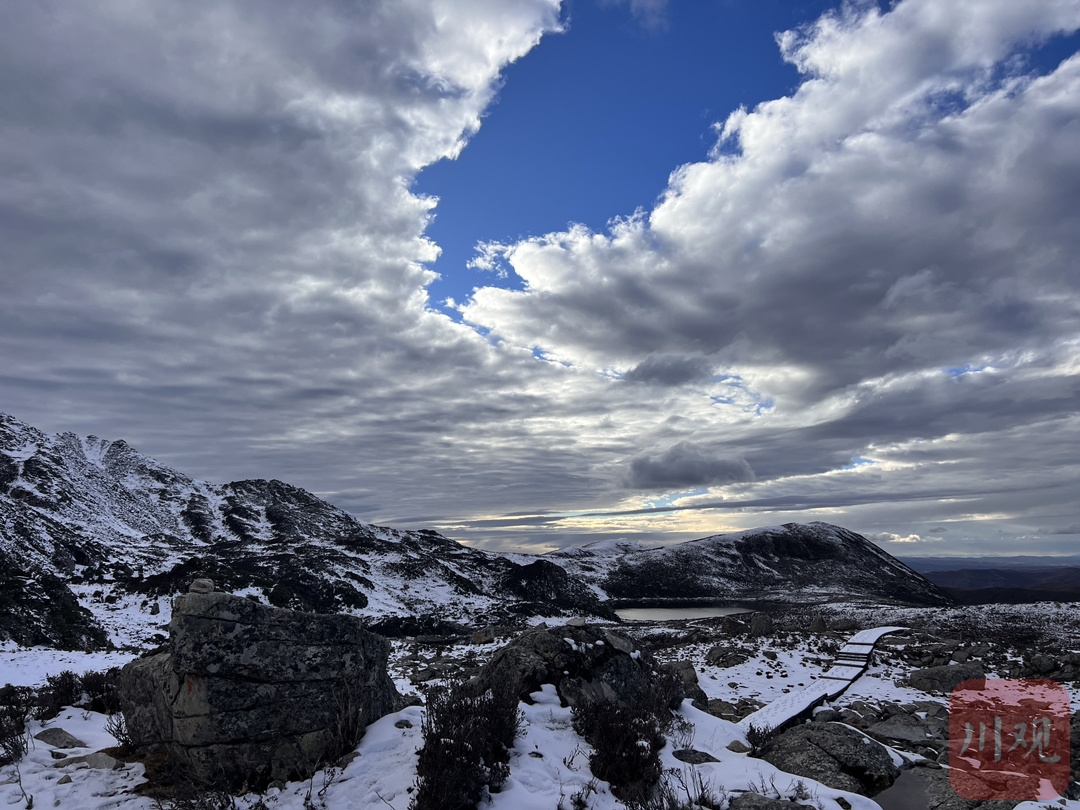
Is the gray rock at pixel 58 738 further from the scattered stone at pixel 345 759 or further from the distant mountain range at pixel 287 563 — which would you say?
the distant mountain range at pixel 287 563

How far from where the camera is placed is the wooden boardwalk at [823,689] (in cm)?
1438

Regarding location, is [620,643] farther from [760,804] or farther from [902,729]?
[902,729]

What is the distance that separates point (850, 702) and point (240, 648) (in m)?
19.6

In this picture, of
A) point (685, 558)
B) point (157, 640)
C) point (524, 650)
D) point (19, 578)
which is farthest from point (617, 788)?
point (685, 558)

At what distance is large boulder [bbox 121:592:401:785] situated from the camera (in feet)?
25.8

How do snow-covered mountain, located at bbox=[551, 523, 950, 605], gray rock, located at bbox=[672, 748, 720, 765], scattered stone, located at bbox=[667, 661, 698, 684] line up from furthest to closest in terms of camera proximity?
snow-covered mountain, located at bbox=[551, 523, 950, 605]
scattered stone, located at bbox=[667, 661, 698, 684]
gray rock, located at bbox=[672, 748, 720, 765]

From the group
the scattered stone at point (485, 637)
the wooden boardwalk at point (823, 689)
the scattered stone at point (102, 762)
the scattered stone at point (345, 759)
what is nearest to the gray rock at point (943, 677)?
the wooden boardwalk at point (823, 689)

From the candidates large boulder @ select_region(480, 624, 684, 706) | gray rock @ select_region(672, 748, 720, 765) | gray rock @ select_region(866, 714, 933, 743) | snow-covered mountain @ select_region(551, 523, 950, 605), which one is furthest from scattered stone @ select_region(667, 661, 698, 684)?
snow-covered mountain @ select_region(551, 523, 950, 605)

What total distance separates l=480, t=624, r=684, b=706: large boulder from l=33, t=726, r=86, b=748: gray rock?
294 inches

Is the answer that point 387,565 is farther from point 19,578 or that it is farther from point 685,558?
point 685,558

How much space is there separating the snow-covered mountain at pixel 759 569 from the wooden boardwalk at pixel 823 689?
77386mm

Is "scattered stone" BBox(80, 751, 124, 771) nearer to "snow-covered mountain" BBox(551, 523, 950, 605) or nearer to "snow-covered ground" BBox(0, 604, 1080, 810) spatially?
"snow-covered ground" BBox(0, 604, 1080, 810)

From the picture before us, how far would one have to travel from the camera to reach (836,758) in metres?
10.2

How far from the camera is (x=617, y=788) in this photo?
8156 mm
